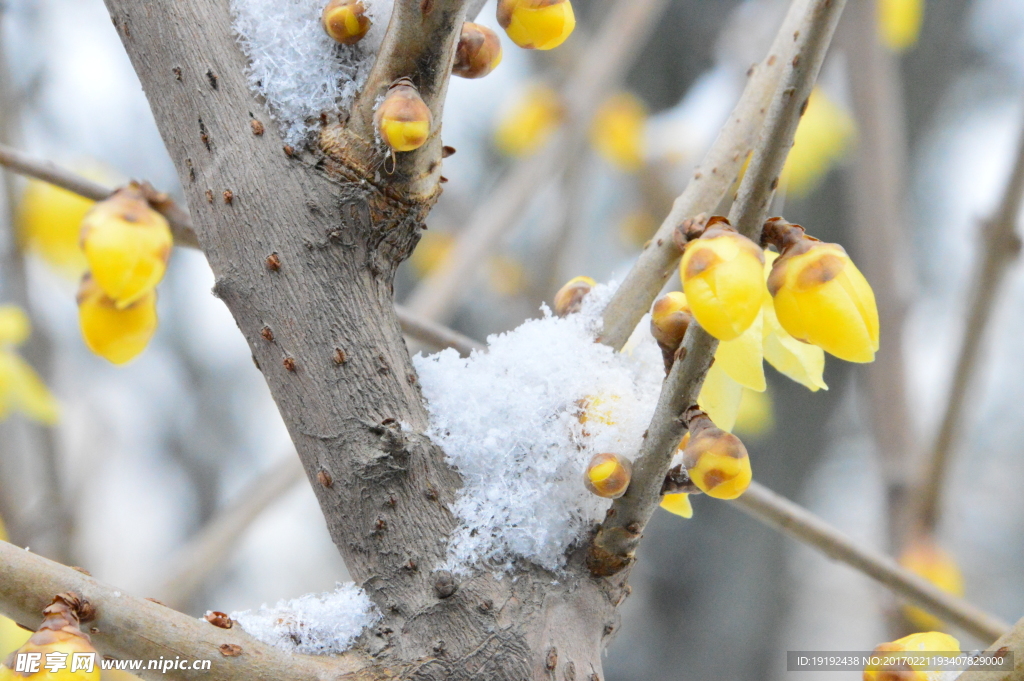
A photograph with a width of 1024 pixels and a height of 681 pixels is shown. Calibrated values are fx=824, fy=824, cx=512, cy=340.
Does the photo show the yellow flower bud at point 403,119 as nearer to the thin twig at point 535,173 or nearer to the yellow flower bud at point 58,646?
the yellow flower bud at point 58,646

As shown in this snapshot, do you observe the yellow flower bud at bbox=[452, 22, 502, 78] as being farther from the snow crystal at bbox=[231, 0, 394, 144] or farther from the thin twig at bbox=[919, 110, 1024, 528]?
the thin twig at bbox=[919, 110, 1024, 528]

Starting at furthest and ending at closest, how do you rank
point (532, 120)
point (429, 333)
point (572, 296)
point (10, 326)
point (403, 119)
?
point (532, 120) → point (10, 326) → point (429, 333) → point (572, 296) → point (403, 119)

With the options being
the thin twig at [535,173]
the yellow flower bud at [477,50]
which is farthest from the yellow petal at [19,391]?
the yellow flower bud at [477,50]

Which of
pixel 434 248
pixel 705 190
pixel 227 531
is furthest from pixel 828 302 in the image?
pixel 434 248

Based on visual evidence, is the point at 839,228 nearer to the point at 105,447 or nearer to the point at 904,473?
the point at 904,473

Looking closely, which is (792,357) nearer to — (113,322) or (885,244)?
(113,322)

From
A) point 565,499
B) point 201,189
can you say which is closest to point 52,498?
point 201,189
